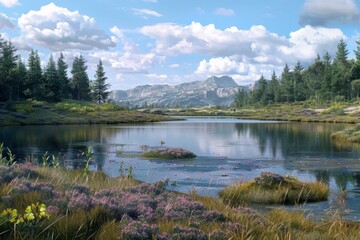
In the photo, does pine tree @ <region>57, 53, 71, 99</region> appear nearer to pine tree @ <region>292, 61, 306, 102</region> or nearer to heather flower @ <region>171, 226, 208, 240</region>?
pine tree @ <region>292, 61, 306, 102</region>

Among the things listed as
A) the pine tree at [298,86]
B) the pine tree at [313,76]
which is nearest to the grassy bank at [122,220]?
the pine tree at [313,76]

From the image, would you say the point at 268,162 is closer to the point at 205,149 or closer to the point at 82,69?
the point at 205,149

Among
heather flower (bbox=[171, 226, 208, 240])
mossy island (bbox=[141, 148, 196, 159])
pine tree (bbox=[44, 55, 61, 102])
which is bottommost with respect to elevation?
mossy island (bbox=[141, 148, 196, 159])

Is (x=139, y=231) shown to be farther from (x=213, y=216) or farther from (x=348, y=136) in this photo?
(x=348, y=136)

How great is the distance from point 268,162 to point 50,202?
2642 centimetres

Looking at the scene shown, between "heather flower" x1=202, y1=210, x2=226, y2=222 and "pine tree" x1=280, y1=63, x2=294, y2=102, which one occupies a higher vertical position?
"pine tree" x1=280, y1=63, x2=294, y2=102

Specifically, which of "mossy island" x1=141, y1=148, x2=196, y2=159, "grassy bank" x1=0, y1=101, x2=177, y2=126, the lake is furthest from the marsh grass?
"grassy bank" x1=0, y1=101, x2=177, y2=126

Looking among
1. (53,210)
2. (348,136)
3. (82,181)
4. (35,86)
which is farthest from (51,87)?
(53,210)

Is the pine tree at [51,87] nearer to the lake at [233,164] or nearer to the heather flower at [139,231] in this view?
the lake at [233,164]

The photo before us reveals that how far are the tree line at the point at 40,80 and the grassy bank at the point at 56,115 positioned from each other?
6.09 metres

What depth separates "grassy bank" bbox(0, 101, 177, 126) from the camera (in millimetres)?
92438

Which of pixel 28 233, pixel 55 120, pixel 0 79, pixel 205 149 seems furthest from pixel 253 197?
pixel 0 79

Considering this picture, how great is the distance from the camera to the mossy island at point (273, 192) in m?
18.0

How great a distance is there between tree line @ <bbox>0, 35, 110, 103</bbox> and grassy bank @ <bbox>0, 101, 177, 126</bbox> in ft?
20.0
